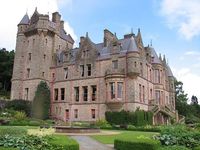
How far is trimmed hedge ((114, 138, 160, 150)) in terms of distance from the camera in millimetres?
14156

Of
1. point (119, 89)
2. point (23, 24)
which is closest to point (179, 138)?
point (119, 89)

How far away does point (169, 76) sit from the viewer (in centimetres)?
5716

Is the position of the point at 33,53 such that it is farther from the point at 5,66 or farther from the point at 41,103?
the point at 5,66

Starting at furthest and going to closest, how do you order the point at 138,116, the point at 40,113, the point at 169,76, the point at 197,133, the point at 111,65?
the point at 169,76 < the point at 40,113 < the point at 111,65 < the point at 138,116 < the point at 197,133

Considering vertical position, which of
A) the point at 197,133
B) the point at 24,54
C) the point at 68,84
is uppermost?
the point at 24,54

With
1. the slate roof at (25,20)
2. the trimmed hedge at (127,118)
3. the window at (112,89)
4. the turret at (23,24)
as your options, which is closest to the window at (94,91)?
the window at (112,89)

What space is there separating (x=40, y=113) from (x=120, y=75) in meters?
15.1

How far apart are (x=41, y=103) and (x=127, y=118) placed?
15.3 meters

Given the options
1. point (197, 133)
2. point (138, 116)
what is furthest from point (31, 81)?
point (197, 133)

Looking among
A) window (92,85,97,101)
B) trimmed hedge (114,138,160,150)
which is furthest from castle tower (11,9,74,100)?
trimmed hedge (114,138,160,150)

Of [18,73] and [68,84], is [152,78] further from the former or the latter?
[18,73]

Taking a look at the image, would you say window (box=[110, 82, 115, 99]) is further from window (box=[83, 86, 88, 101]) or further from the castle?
window (box=[83, 86, 88, 101])

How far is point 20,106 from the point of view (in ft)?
149

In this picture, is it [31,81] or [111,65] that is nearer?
[111,65]
